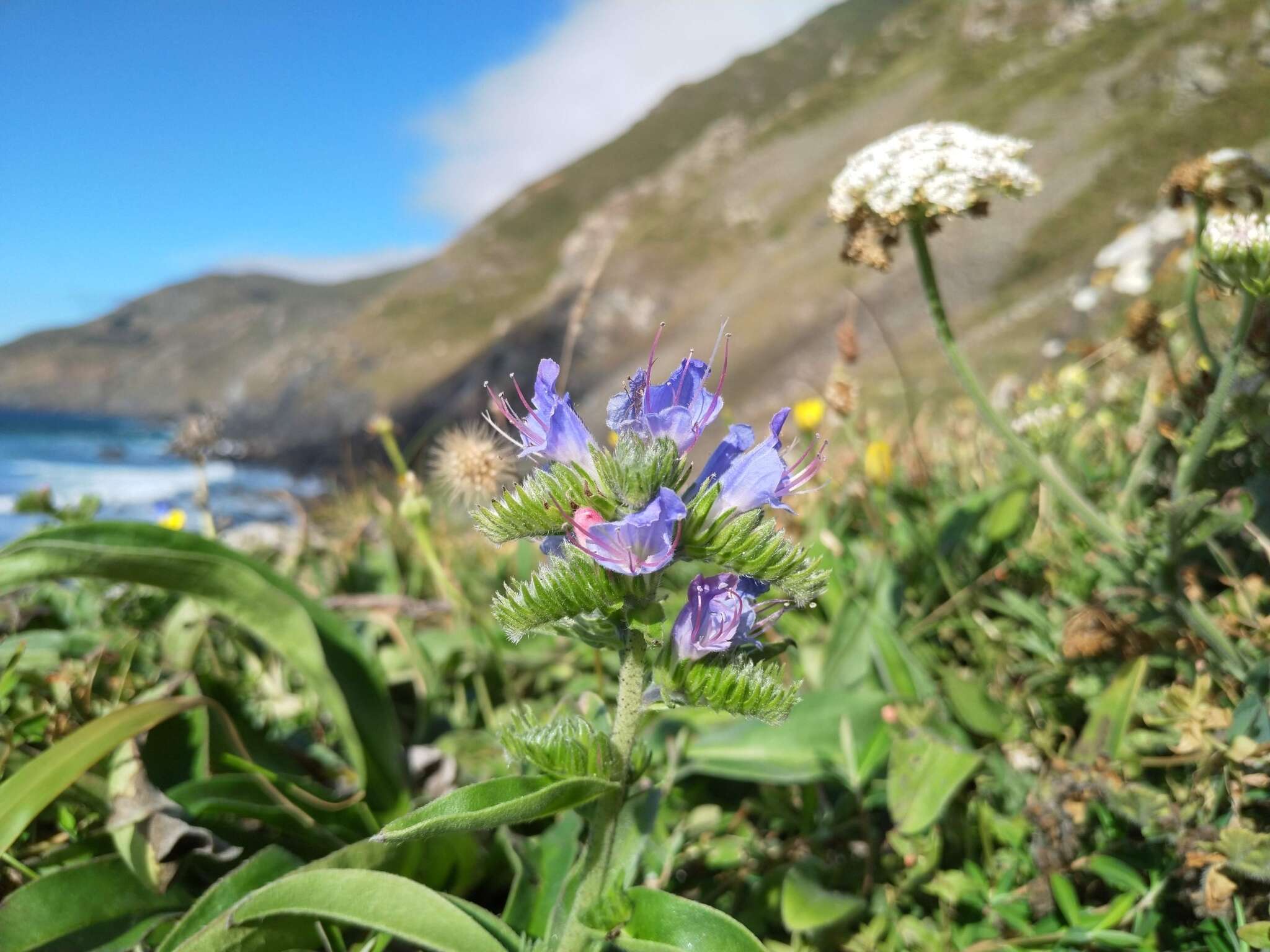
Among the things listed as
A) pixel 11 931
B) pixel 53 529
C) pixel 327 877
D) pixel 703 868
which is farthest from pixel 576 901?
pixel 53 529

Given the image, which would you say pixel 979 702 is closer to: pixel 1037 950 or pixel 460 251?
pixel 1037 950

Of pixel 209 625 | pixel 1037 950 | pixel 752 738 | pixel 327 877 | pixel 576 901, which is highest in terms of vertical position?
pixel 209 625

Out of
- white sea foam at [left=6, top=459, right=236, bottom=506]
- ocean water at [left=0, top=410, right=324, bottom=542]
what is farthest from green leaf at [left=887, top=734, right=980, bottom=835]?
white sea foam at [left=6, top=459, right=236, bottom=506]

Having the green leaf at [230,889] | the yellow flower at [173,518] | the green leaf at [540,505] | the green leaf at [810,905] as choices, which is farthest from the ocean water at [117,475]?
the green leaf at [810,905]

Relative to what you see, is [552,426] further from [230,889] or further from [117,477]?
[117,477]

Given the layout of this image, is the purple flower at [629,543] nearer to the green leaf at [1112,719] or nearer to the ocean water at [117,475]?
the green leaf at [1112,719]

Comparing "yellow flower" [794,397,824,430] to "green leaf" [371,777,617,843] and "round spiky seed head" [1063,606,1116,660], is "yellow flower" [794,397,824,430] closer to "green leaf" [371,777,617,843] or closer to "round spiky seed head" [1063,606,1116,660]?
"round spiky seed head" [1063,606,1116,660]
